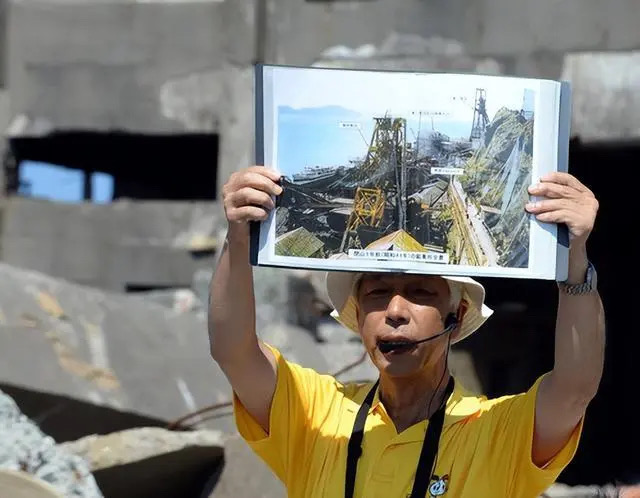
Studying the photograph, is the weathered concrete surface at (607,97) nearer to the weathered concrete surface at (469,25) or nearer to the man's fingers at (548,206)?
the weathered concrete surface at (469,25)

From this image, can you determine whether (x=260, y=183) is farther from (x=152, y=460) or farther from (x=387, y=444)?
(x=152, y=460)

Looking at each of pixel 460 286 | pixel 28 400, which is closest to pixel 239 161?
pixel 28 400

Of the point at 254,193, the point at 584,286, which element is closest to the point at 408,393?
the point at 584,286

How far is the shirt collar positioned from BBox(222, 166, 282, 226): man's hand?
529 mm

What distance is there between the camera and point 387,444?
94.2 inches

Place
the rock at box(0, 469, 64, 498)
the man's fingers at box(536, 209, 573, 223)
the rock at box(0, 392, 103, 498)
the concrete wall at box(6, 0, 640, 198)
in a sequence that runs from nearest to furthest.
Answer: the man's fingers at box(536, 209, 573, 223) → the rock at box(0, 469, 64, 498) → the rock at box(0, 392, 103, 498) → the concrete wall at box(6, 0, 640, 198)

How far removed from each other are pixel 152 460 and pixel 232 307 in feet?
6.15

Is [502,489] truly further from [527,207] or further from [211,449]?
[211,449]

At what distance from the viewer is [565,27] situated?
704 cm

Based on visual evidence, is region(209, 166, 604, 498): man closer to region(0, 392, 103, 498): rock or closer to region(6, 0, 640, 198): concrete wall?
region(0, 392, 103, 498): rock

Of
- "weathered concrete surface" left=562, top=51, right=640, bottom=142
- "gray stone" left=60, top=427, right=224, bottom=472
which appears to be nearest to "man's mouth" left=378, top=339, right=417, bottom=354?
"gray stone" left=60, top=427, right=224, bottom=472

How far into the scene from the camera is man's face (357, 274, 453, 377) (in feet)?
7.70

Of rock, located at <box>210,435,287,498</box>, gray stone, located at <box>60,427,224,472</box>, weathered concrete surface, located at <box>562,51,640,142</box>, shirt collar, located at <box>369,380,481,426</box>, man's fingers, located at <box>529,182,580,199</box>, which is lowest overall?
rock, located at <box>210,435,287,498</box>

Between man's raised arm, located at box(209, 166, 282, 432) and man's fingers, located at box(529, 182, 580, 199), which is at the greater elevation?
man's fingers, located at box(529, 182, 580, 199)
